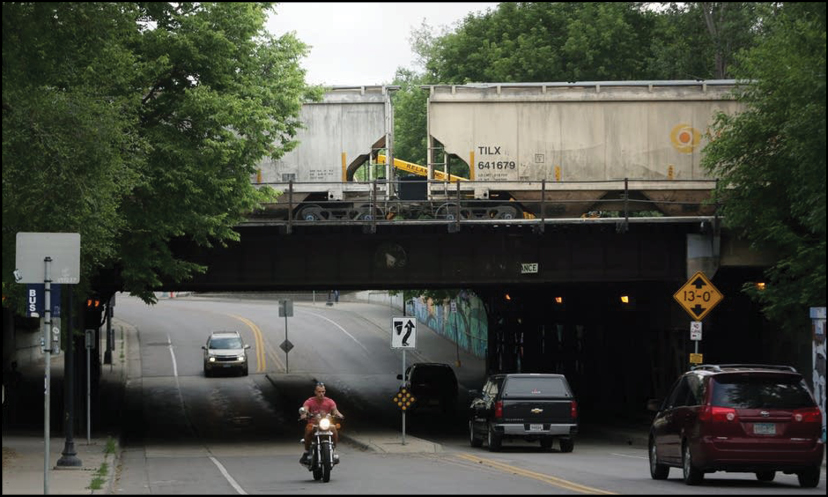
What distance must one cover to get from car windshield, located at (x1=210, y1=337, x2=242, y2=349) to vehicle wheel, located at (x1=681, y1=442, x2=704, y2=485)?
4247cm

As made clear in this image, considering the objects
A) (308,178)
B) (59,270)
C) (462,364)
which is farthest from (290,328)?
(59,270)

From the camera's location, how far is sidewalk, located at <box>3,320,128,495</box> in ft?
63.6

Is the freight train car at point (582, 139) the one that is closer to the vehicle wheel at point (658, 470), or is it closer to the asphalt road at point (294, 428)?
the asphalt road at point (294, 428)

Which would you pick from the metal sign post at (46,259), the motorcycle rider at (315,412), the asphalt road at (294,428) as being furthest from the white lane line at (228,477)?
the metal sign post at (46,259)

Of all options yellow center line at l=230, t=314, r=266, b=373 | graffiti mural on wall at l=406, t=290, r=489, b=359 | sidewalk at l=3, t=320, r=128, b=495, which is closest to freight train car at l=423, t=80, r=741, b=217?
sidewalk at l=3, t=320, r=128, b=495

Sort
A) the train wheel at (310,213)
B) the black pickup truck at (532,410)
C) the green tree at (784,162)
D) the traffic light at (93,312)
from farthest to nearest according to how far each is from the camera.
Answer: the traffic light at (93,312)
the train wheel at (310,213)
the black pickup truck at (532,410)
the green tree at (784,162)

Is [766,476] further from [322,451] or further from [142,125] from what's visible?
[142,125]

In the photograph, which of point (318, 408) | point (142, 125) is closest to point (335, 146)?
point (142, 125)

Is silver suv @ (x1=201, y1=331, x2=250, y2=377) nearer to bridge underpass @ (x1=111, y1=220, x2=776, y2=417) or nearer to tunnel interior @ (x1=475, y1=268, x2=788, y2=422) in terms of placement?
tunnel interior @ (x1=475, y1=268, x2=788, y2=422)

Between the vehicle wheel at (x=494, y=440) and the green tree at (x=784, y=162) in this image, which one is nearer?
the green tree at (x=784, y=162)

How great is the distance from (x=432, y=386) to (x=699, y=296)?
56.1 ft

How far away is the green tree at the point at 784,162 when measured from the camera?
2722 centimetres

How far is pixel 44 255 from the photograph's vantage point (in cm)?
1703

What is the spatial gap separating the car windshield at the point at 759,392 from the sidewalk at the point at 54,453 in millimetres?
9134
